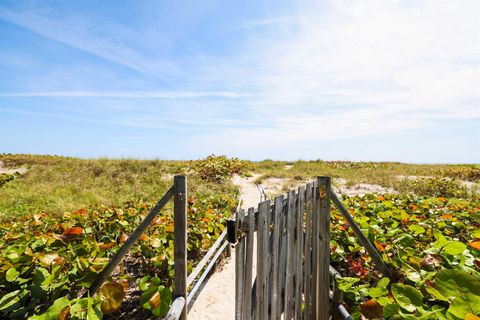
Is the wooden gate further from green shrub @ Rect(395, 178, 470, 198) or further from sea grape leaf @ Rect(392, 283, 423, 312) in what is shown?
green shrub @ Rect(395, 178, 470, 198)

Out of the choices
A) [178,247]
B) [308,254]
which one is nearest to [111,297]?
[178,247]

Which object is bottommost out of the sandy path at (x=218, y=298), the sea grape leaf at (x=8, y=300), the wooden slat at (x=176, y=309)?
the sandy path at (x=218, y=298)

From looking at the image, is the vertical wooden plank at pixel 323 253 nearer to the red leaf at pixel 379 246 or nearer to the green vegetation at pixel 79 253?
the red leaf at pixel 379 246

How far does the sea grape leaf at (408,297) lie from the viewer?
180 centimetres

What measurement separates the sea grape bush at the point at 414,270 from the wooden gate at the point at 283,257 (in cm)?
46

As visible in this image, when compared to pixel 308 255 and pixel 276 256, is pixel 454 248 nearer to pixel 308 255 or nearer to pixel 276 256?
pixel 308 255

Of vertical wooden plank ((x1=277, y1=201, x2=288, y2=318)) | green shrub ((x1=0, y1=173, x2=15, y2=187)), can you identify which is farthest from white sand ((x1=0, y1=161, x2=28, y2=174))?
vertical wooden plank ((x1=277, y1=201, x2=288, y2=318))

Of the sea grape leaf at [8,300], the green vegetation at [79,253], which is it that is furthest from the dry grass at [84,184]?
the sea grape leaf at [8,300]

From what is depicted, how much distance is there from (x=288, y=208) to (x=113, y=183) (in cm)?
1204

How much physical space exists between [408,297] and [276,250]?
1.05 metres

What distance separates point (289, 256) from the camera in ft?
8.85

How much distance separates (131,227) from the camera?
4.71 m

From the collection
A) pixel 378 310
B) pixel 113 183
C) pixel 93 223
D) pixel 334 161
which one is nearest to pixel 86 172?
pixel 113 183

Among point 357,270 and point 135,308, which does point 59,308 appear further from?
point 357,270
